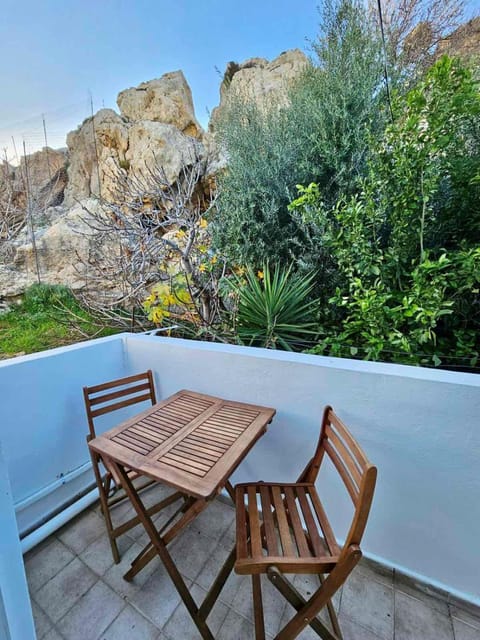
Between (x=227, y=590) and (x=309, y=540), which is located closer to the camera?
(x=309, y=540)

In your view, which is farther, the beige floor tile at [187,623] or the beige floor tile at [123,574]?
the beige floor tile at [123,574]

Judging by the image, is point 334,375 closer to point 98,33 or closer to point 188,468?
point 188,468

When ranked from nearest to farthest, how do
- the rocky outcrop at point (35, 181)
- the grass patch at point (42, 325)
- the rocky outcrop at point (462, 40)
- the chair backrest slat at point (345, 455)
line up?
the chair backrest slat at point (345, 455), the rocky outcrop at point (462, 40), the grass patch at point (42, 325), the rocky outcrop at point (35, 181)

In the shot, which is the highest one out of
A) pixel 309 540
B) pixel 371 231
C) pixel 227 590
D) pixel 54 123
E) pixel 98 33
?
pixel 54 123

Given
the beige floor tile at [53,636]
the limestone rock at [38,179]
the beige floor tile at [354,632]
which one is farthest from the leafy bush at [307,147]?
the limestone rock at [38,179]

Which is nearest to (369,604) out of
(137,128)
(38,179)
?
(137,128)

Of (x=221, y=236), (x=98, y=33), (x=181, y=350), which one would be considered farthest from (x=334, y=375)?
(x=98, y=33)

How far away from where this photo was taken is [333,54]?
261cm

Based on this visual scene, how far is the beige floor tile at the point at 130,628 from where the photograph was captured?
118 cm

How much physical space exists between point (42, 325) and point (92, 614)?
4.07m

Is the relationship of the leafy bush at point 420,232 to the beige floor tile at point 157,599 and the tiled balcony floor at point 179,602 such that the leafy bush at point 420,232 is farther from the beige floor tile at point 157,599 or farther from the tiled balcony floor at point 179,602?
the beige floor tile at point 157,599

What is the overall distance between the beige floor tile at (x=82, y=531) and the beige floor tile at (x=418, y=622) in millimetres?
1579

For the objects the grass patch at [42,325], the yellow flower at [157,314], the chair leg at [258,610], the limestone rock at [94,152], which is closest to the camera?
the chair leg at [258,610]

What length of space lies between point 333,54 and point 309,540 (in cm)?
375
